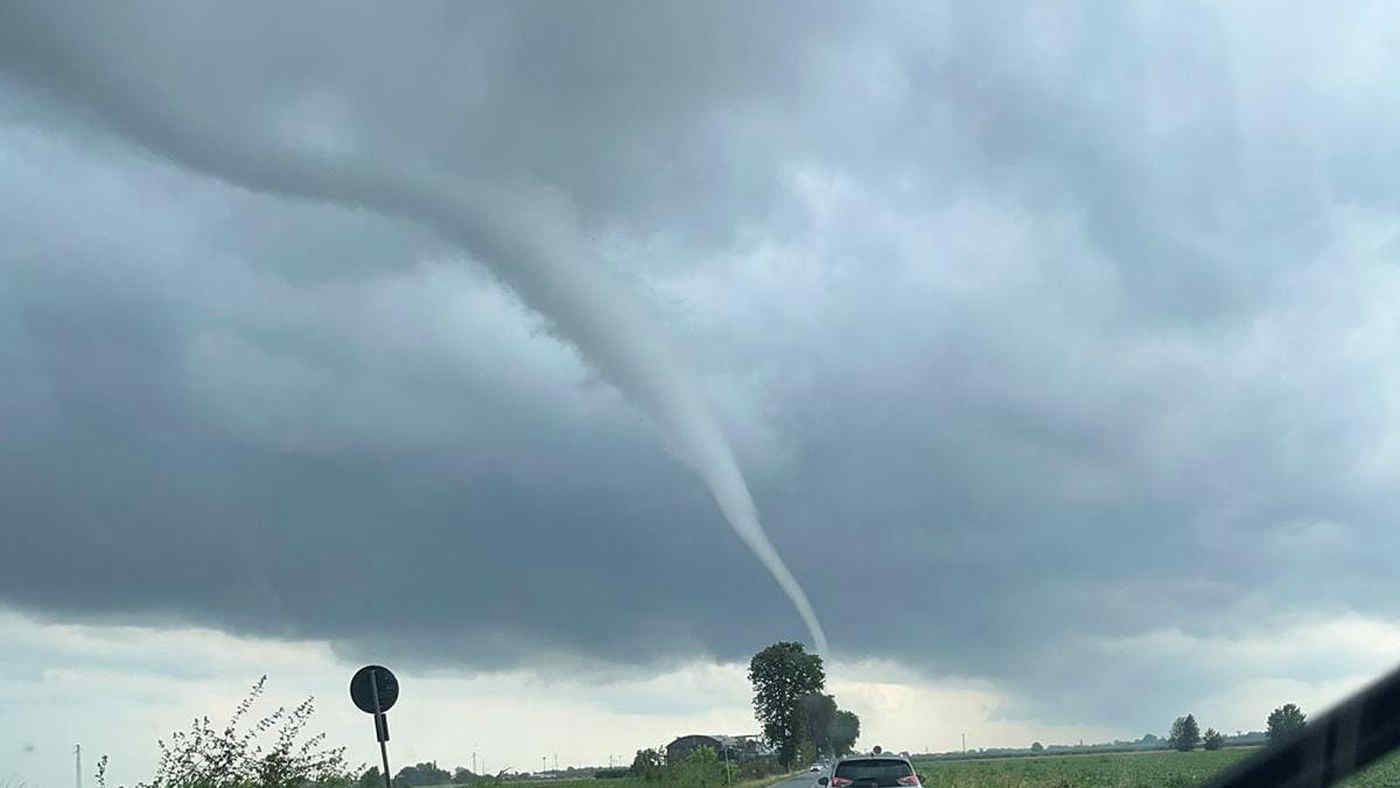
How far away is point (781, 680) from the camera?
170 meters

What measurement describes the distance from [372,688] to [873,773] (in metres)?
8.77

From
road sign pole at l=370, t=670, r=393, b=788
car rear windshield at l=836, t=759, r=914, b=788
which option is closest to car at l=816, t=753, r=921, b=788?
car rear windshield at l=836, t=759, r=914, b=788

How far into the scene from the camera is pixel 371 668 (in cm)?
2255

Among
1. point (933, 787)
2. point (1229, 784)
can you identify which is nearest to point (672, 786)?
point (933, 787)

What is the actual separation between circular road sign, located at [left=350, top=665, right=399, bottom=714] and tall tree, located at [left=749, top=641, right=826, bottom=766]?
146736 millimetres

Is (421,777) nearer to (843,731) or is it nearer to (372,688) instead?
(372,688)

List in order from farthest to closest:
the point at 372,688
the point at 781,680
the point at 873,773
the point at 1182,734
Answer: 1. the point at 781,680
2. the point at 1182,734
3. the point at 873,773
4. the point at 372,688

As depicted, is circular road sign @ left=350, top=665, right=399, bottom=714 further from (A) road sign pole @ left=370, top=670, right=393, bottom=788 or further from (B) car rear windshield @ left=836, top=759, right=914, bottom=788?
(B) car rear windshield @ left=836, top=759, right=914, bottom=788

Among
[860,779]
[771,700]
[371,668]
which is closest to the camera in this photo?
[371,668]

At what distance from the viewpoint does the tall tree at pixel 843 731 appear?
17693 centimetres

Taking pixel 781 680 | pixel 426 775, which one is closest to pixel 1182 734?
pixel 426 775

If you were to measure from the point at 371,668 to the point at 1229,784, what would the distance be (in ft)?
65.8

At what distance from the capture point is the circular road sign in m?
22.7

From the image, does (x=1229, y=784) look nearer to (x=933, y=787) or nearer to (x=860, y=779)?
(x=860, y=779)
